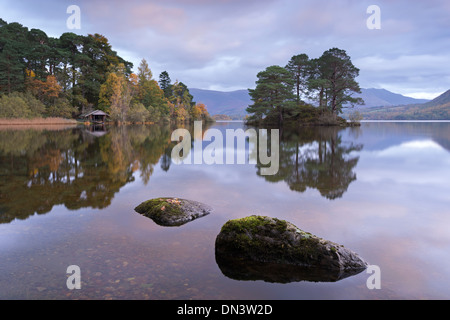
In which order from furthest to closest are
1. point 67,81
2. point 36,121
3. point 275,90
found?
point 67,81
point 275,90
point 36,121

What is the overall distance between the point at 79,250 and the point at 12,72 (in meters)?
65.2

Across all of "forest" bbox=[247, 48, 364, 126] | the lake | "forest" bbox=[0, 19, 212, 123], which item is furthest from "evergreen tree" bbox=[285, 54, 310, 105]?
the lake

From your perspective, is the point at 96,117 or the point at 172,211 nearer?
the point at 172,211

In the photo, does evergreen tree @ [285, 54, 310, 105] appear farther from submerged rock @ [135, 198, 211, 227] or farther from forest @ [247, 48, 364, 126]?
submerged rock @ [135, 198, 211, 227]

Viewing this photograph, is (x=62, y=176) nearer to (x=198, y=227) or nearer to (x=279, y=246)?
(x=198, y=227)

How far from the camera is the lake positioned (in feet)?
14.1

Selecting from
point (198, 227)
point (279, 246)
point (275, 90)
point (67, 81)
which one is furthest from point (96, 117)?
point (279, 246)

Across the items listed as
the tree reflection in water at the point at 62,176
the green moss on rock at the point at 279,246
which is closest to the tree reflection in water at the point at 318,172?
the green moss on rock at the point at 279,246

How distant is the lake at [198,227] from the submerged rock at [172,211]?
0.24 meters

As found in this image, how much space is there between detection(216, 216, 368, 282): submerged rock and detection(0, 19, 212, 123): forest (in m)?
57.0

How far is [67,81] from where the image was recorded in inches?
2564

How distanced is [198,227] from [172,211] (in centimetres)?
91
